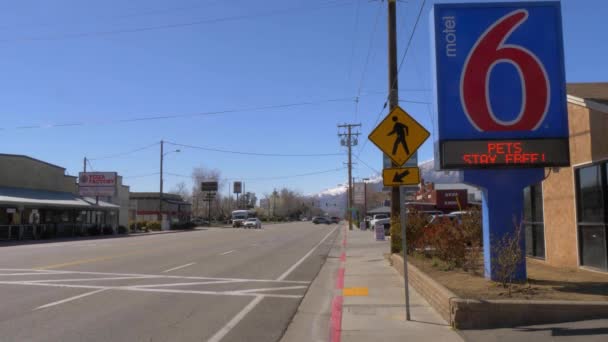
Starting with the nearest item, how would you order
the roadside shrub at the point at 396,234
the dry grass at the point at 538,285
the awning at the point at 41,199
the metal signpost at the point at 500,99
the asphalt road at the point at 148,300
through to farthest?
the asphalt road at the point at 148,300 → the dry grass at the point at 538,285 → the metal signpost at the point at 500,99 → the roadside shrub at the point at 396,234 → the awning at the point at 41,199

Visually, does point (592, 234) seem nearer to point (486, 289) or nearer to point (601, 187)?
point (601, 187)

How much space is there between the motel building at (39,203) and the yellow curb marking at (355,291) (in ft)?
104

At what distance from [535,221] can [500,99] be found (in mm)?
5946

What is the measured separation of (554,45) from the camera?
1068 centimetres

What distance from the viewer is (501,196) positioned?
10.6 m

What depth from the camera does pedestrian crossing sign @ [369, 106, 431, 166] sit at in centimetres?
904

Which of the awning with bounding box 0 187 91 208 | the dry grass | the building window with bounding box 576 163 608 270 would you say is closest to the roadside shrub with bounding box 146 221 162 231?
the awning with bounding box 0 187 91 208

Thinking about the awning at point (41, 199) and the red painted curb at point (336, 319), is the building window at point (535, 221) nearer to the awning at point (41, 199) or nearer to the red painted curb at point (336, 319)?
the red painted curb at point (336, 319)

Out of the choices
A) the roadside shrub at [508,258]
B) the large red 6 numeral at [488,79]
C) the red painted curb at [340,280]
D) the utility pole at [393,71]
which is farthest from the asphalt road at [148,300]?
the large red 6 numeral at [488,79]

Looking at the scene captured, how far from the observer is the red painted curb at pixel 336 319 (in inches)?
308

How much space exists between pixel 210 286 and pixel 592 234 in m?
8.98

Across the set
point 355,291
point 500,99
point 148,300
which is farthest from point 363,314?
point 500,99

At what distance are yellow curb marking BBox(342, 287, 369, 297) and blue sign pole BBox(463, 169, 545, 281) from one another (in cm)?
282

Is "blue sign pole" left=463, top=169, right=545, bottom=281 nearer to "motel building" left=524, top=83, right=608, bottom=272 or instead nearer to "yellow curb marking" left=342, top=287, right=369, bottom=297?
"motel building" left=524, top=83, right=608, bottom=272
